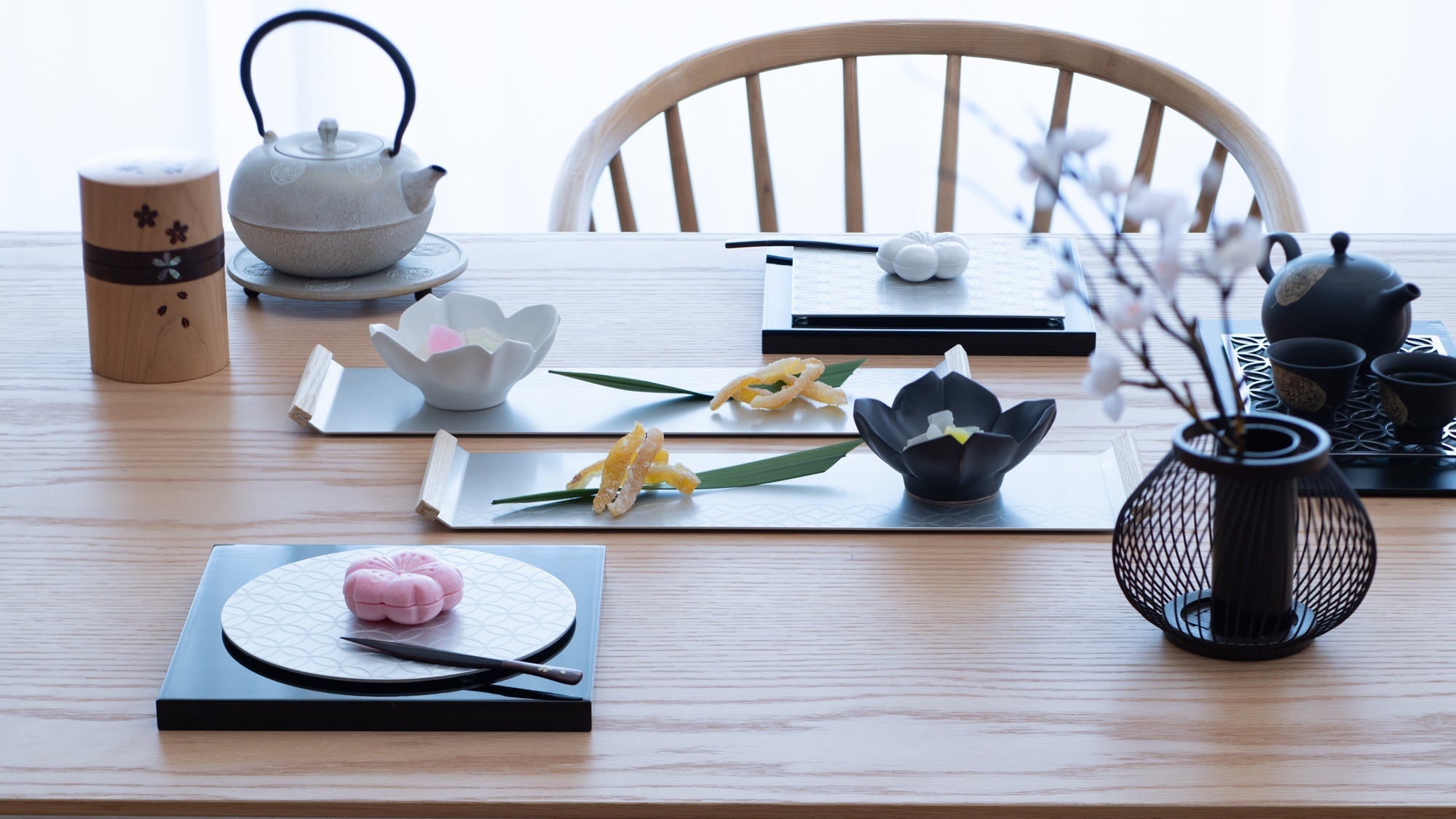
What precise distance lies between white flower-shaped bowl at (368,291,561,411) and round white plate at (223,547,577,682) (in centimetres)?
24

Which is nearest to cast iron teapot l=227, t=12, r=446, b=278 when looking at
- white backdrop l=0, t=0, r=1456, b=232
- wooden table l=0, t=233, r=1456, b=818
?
wooden table l=0, t=233, r=1456, b=818

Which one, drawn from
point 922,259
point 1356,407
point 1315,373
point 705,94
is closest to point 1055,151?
point 1315,373

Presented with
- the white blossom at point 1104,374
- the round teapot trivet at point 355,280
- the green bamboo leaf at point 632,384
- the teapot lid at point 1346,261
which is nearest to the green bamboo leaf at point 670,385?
Result: the green bamboo leaf at point 632,384

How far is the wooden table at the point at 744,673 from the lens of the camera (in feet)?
2.11

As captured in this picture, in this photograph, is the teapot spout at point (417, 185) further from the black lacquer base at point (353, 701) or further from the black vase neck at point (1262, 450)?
the black vase neck at point (1262, 450)

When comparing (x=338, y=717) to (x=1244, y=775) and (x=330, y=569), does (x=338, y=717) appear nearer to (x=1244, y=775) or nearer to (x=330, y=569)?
(x=330, y=569)

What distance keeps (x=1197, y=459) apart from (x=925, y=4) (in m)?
1.83

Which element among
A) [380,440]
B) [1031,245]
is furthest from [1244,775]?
[1031,245]

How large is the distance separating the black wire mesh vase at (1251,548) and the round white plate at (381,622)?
316 mm

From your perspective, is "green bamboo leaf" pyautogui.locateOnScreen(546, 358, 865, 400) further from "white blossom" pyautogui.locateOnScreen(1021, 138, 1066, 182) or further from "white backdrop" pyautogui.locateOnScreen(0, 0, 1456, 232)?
"white backdrop" pyautogui.locateOnScreen(0, 0, 1456, 232)

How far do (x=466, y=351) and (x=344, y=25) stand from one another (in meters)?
0.38

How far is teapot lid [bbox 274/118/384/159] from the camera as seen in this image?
1215mm

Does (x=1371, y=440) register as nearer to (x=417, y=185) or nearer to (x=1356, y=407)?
(x=1356, y=407)

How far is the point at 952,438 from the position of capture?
0.88 m
